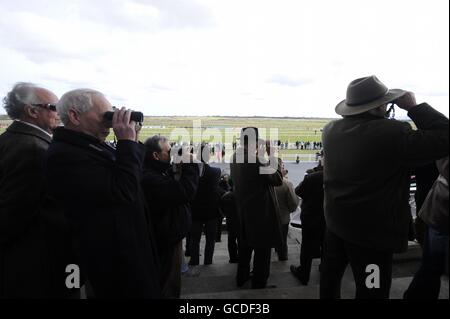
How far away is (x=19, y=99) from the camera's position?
1.88 metres

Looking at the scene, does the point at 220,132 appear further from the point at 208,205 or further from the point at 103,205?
the point at 103,205

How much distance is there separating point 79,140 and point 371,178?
1524 millimetres

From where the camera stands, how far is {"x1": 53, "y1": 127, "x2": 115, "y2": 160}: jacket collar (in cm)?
150

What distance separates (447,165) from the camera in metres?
1.20

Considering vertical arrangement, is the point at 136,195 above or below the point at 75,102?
below

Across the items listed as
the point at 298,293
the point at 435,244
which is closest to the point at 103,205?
the point at 435,244

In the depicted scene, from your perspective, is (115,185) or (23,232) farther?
(23,232)

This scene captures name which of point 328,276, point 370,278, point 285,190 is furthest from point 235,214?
point 370,278

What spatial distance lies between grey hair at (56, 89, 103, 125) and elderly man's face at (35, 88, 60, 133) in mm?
392

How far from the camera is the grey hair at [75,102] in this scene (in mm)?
1569

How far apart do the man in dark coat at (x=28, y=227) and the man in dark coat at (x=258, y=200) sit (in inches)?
68.9

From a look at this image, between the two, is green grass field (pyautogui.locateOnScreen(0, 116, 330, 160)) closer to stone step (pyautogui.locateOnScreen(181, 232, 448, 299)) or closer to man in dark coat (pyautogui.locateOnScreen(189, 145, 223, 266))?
man in dark coat (pyautogui.locateOnScreen(189, 145, 223, 266))
